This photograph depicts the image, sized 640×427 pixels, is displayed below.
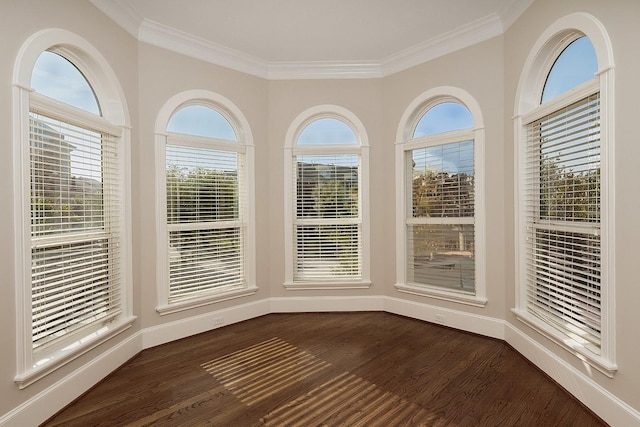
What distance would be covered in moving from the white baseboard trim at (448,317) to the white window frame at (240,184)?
164 cm

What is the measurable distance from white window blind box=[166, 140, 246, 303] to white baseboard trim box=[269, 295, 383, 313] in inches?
21.5

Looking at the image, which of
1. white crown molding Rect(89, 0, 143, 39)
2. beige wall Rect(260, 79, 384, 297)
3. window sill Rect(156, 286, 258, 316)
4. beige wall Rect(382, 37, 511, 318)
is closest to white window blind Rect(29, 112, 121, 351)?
window sill Rect(156, 286, 258, 316)

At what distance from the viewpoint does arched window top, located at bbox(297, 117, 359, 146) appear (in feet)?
13.1

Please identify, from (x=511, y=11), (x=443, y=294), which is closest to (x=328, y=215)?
(x=443, y=294)

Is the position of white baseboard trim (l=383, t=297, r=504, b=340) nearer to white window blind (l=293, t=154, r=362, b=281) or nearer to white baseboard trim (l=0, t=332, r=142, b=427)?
white window blind (l=293, t=154, r=362, b=281)

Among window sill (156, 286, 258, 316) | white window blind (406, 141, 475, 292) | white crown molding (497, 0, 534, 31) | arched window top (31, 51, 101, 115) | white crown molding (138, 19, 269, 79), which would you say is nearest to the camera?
arched window top (31, 51, 101, 115)

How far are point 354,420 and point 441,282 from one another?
6.58ft

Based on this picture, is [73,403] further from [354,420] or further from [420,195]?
[420,195]

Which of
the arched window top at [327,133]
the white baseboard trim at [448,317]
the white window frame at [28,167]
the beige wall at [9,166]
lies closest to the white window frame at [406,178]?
the white baseboard trim at [448,317]

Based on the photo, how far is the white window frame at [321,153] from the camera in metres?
3.92

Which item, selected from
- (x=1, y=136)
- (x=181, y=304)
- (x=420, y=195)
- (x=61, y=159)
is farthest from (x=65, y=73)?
(x=420, y=195)

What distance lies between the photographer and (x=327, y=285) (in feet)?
13.1

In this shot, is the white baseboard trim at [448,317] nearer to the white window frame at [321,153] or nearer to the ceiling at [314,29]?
the white window frame at [321,153]

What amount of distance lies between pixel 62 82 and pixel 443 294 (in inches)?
147
